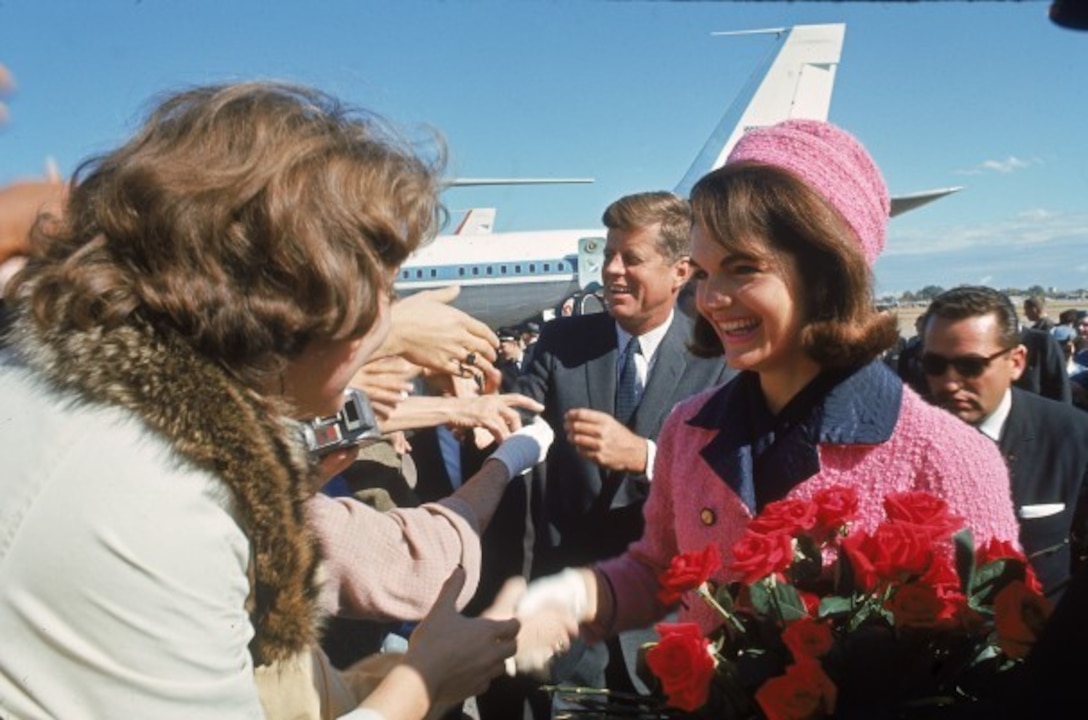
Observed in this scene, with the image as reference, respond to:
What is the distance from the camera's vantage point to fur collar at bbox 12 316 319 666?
106cm

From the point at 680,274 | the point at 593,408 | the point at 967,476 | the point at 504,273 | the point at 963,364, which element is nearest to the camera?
the point at 967,476

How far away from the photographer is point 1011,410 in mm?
3156

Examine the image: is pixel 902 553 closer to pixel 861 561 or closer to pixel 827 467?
pixel 861 561

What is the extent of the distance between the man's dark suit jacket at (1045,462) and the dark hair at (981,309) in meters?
0.23

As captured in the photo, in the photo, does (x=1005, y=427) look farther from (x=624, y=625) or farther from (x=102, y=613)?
(x=102, y=613)

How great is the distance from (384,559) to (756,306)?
0.94 metres

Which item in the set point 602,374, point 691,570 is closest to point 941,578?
point 691,570

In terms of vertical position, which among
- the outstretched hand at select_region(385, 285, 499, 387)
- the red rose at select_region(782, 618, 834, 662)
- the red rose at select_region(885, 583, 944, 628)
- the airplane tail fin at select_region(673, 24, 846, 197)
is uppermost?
the airplane tail fin at select_region(673, 24, 846, 197)

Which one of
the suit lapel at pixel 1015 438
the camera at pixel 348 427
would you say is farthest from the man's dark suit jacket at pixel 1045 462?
the camera at pixel 348 427

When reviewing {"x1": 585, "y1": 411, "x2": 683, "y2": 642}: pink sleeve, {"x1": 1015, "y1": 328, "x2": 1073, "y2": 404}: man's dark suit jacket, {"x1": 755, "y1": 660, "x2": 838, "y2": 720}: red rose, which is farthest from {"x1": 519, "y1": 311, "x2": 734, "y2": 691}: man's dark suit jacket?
{"x1": 1015, "y1": 328, "x2": 1073, "y2": 404}: man's dark suit jacket

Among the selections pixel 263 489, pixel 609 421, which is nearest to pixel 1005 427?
pixel 609 421

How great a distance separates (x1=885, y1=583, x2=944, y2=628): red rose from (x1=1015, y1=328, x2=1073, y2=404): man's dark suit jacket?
3.66 meters

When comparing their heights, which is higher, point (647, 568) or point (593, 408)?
point (593, 408)

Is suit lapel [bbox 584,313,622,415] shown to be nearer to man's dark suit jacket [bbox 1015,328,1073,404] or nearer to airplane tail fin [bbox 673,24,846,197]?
man's dark suit jacket [bbox 1015,328,1073,404]
